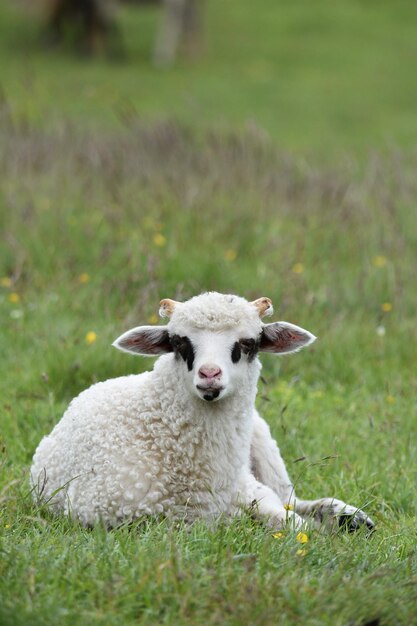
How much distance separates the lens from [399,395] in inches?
278

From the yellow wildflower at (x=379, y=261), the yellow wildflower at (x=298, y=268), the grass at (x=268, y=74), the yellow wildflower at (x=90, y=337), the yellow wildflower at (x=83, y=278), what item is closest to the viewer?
the yellow wildflower at (x=90, y=337)

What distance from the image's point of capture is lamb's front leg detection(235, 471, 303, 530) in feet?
15.7

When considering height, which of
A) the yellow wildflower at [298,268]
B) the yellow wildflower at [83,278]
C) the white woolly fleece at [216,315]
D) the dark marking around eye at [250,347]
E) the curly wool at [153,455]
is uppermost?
the white woolly fleece at [216,315]

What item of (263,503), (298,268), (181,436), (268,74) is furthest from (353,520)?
(268,74)

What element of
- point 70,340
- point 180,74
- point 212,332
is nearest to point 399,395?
point 70,340

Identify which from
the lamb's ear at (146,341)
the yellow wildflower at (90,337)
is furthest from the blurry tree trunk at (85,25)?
the lamb's ear at (146,341)

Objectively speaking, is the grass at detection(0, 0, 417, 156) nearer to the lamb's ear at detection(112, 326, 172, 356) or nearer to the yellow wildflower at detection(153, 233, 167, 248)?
the yellow wildflower at detection(153, 233, 167, 248)

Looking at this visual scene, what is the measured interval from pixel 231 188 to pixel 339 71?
1579 centimetres

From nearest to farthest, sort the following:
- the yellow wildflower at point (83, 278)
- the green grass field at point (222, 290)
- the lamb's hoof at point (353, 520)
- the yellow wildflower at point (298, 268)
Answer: the green grass field at point (222, 290) < the lamb's hoof at point (353, 520) < the yellow wildflower at point (83, 278) < the yellow wildflower at point (298, 268)

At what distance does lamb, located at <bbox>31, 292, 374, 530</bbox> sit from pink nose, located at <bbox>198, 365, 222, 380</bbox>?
0.07 m

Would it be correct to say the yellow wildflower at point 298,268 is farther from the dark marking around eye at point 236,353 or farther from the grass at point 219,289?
the dark marking around eye at point 236,353

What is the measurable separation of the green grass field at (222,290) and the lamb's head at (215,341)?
1.83 ft

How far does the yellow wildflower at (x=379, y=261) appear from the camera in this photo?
30.3 feet

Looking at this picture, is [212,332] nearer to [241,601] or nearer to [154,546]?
[154,546]
